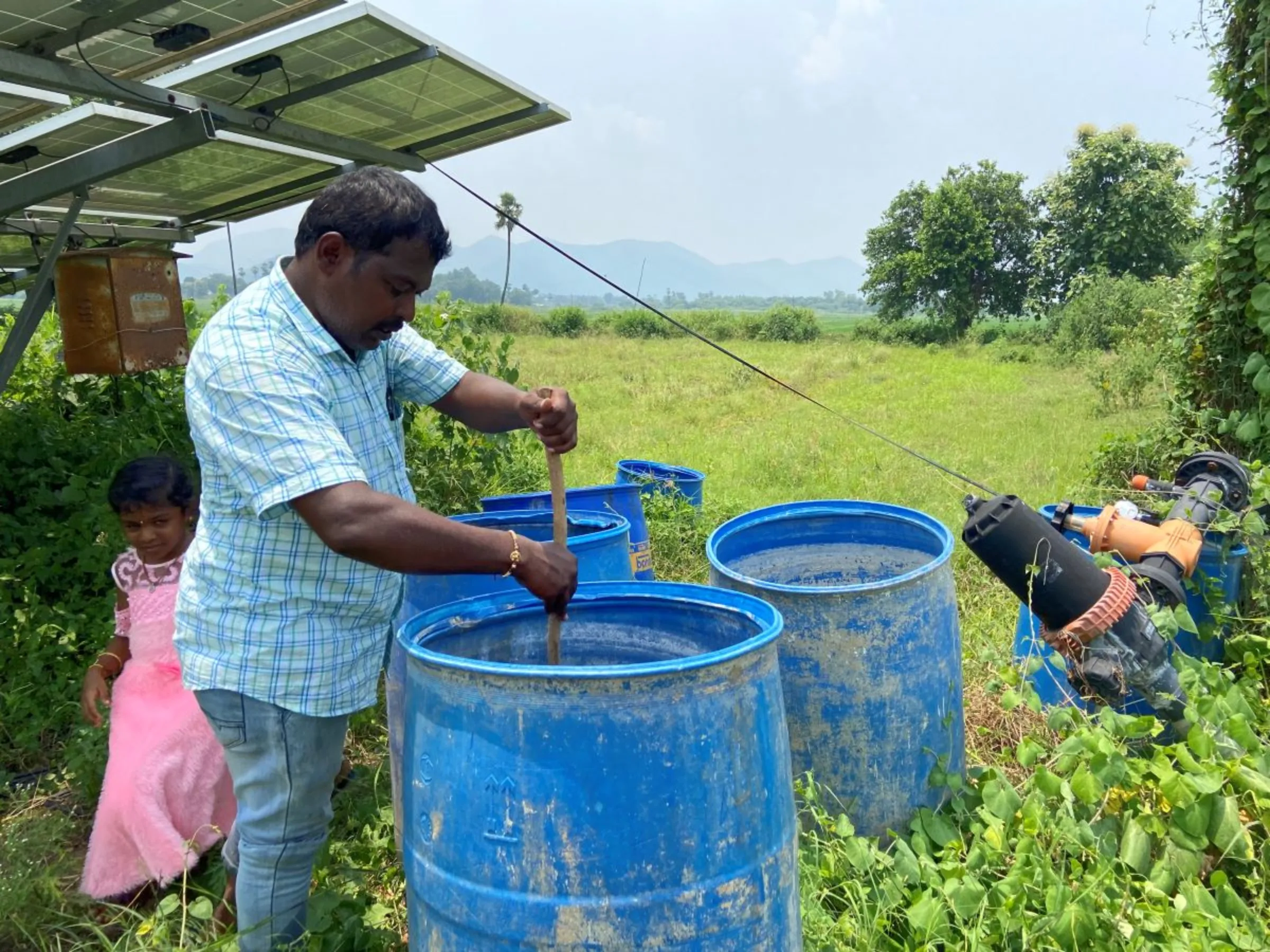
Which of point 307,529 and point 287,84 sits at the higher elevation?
point 287,84

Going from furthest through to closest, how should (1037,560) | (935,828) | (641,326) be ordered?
(641,326), (1037,560), (935,828)

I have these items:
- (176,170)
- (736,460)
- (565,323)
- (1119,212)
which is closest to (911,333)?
(1119,212)

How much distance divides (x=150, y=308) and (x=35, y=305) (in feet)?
2.14

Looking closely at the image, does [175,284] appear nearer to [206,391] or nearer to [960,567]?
[206,391]

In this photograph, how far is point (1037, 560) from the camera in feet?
8.28

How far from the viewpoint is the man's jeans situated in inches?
77.1

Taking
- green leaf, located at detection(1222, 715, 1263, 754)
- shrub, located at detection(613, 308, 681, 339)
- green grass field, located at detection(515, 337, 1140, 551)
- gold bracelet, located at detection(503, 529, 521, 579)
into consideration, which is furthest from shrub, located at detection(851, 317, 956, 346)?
gold bracelet, located at detection(503, 529, 521, 579)

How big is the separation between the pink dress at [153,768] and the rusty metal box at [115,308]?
2.35 m

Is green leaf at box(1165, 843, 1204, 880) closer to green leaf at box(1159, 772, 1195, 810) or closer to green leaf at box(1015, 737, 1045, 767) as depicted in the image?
green leaf at box(1159, 772, 1195, 810)

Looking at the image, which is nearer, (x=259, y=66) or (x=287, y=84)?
(x=259, y=66)

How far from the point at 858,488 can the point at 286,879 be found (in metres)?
5.51

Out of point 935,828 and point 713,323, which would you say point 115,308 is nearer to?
point 935,828

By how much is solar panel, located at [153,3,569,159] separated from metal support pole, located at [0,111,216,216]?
169 millimetres

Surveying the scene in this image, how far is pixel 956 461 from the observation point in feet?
26.5
